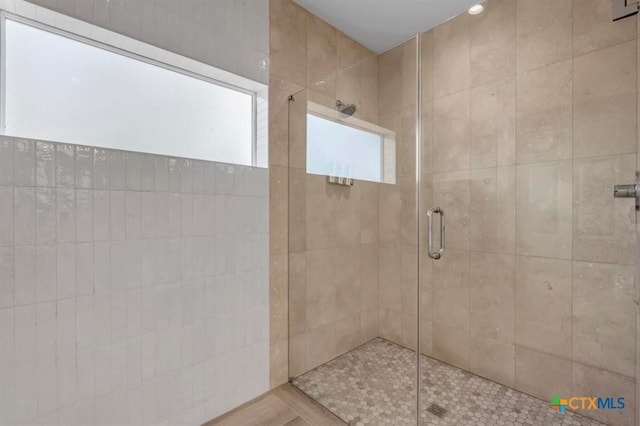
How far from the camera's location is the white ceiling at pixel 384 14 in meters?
2.11

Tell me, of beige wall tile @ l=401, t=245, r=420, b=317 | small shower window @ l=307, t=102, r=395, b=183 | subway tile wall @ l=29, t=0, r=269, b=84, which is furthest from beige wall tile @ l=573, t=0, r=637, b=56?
subway tile wall @ l=29, t=0, r=269, b=84

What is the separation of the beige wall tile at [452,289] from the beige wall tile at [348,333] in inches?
22.8

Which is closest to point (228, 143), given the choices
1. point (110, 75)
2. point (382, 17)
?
point (110, 75)

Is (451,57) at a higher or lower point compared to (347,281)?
higher

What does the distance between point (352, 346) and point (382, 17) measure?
8.22 ft

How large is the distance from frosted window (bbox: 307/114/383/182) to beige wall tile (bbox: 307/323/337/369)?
3.76 feet

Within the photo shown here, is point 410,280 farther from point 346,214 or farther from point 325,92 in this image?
point 325,92

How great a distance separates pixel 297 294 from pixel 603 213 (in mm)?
1837

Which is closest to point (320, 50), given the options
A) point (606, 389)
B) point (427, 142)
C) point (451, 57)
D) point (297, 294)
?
point (451, 57)

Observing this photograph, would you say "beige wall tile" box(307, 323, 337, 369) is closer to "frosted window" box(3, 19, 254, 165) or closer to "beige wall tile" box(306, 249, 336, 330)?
"beige wall tile" box(306, 249, 336, 330)

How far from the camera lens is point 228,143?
1.89 meters

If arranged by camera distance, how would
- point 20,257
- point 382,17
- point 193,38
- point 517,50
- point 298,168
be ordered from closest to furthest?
point 20,257 < point 193,38 < point 517,50 < point 298,168 < point 382,17

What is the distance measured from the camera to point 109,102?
1476 millimetres

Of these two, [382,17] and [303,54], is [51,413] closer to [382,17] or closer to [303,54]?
[303,54]
